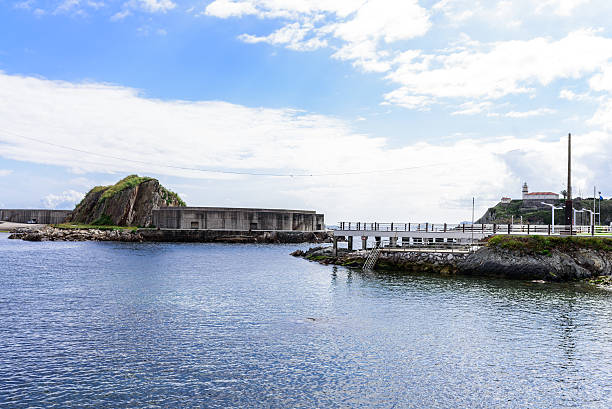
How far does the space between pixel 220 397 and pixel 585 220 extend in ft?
376

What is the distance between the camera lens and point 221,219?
320 ft

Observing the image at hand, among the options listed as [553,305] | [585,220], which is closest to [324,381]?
[553,305]

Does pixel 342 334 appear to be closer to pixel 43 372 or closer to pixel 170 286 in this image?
pixel 43 372

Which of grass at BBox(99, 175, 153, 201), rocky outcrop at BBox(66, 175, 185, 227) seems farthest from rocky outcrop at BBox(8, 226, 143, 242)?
grass at BBox(99, 175, 153, 201)

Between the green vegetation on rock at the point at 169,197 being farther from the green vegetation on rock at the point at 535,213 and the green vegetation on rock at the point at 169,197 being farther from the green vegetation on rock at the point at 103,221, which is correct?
the green vegetation on rock at the point at 535,213

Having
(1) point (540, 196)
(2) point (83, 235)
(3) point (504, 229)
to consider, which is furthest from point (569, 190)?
(1) point (540, 196)

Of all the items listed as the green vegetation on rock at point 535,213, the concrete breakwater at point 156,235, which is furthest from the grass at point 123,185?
the green vegetation on rock at point 535,213

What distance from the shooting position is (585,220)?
10681 centimetres

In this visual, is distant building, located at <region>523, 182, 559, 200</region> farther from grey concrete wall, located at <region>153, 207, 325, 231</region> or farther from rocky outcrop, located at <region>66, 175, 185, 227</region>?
rocky outcrop, located at <region>66, 175, 185, 227</region>

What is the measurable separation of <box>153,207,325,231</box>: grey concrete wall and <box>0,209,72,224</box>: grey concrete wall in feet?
145

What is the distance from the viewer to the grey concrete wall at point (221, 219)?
96.6 meters

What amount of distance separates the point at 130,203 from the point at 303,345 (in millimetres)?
95582

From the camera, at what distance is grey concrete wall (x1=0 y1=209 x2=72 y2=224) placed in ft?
417

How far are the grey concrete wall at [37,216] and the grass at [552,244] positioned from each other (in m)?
118
